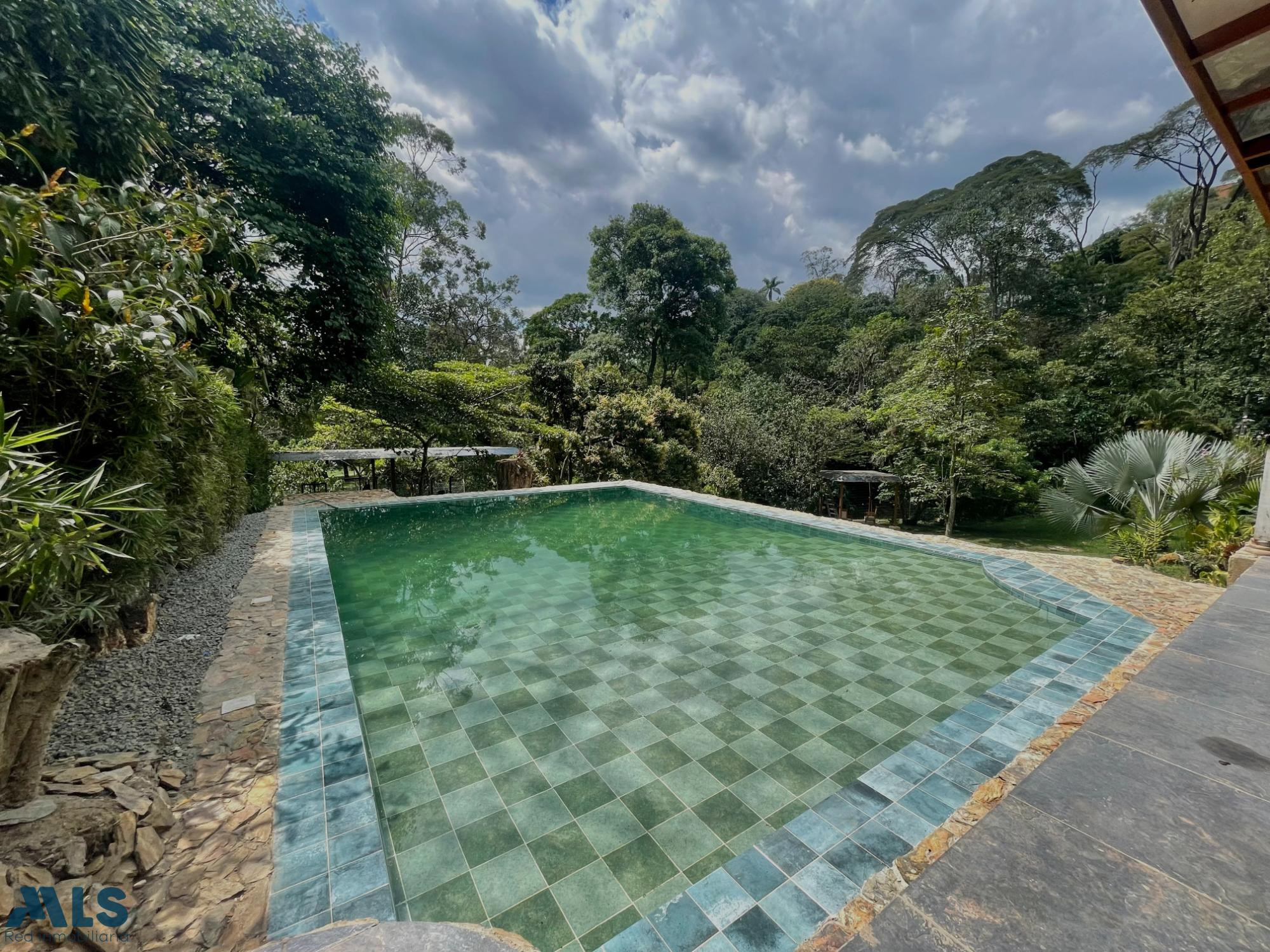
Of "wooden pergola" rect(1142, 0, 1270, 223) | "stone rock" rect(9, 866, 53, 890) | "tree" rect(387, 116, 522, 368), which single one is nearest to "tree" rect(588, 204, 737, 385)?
"tree" rect(387, 116, 522, 368)

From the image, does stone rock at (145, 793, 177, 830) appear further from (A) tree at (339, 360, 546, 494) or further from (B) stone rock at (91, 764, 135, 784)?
(A) tree at (339, 360, 546, 494)

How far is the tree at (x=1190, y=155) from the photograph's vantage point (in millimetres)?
17094

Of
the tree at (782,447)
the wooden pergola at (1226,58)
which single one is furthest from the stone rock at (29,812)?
the tree at (782,447)

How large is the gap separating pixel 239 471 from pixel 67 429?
5.22 meters

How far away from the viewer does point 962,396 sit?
402 inches

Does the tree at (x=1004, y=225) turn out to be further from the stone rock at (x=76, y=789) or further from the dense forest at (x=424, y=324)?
the stone rock at (x=76, y=789)

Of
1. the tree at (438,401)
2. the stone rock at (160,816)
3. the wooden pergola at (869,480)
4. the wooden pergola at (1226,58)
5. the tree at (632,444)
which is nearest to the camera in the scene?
the stone rock at (160,816)

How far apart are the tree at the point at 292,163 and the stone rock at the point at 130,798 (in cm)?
594

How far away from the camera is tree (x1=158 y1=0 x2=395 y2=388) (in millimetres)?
5613

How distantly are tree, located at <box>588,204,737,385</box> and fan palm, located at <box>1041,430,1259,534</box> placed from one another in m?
17.0

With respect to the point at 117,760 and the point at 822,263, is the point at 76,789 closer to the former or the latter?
the point at 117,760

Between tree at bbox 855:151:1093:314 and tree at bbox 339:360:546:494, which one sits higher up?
tree at bbox 855:151:1093:314

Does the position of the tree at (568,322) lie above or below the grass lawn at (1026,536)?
above

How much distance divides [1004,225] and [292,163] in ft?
85.1
